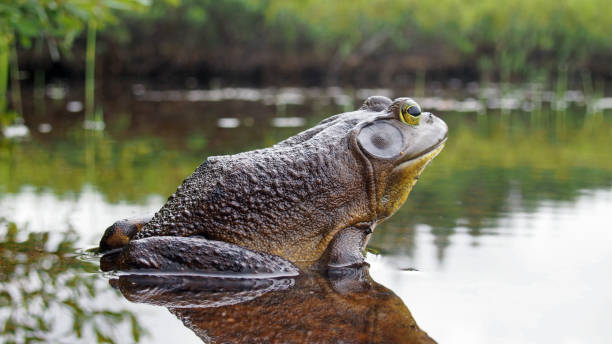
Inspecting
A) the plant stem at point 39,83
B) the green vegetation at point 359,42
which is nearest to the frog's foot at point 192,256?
the plant stem at point 39,83

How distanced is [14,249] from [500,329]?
2.61 metres

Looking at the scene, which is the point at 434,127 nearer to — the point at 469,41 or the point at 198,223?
the point at 198,223

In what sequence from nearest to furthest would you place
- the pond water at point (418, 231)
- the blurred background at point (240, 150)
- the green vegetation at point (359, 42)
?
the pond water at point (418, 231) → the blurred background at point (240, 150) → the green vegetation at point (359, 42)

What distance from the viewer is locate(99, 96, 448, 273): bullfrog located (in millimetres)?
3266

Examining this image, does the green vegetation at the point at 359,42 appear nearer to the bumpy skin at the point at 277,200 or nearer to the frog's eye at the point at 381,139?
the bumpy skin at the point at 277,200

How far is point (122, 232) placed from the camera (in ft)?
12.1

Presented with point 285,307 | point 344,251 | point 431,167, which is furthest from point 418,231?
point 431,167

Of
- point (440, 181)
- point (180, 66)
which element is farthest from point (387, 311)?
point (180, 66)

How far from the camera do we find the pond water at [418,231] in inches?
108

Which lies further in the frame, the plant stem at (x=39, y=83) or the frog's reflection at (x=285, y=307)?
the plant stem at (x=39, y=83)

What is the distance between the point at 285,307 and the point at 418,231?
1.61 meters

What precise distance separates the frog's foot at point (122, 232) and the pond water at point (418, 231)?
146 mm

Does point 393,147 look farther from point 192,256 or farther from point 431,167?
point 431,167

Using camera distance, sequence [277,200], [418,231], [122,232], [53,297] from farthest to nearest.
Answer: [418,231] < [122,232] < [277,200] < [53,297]
